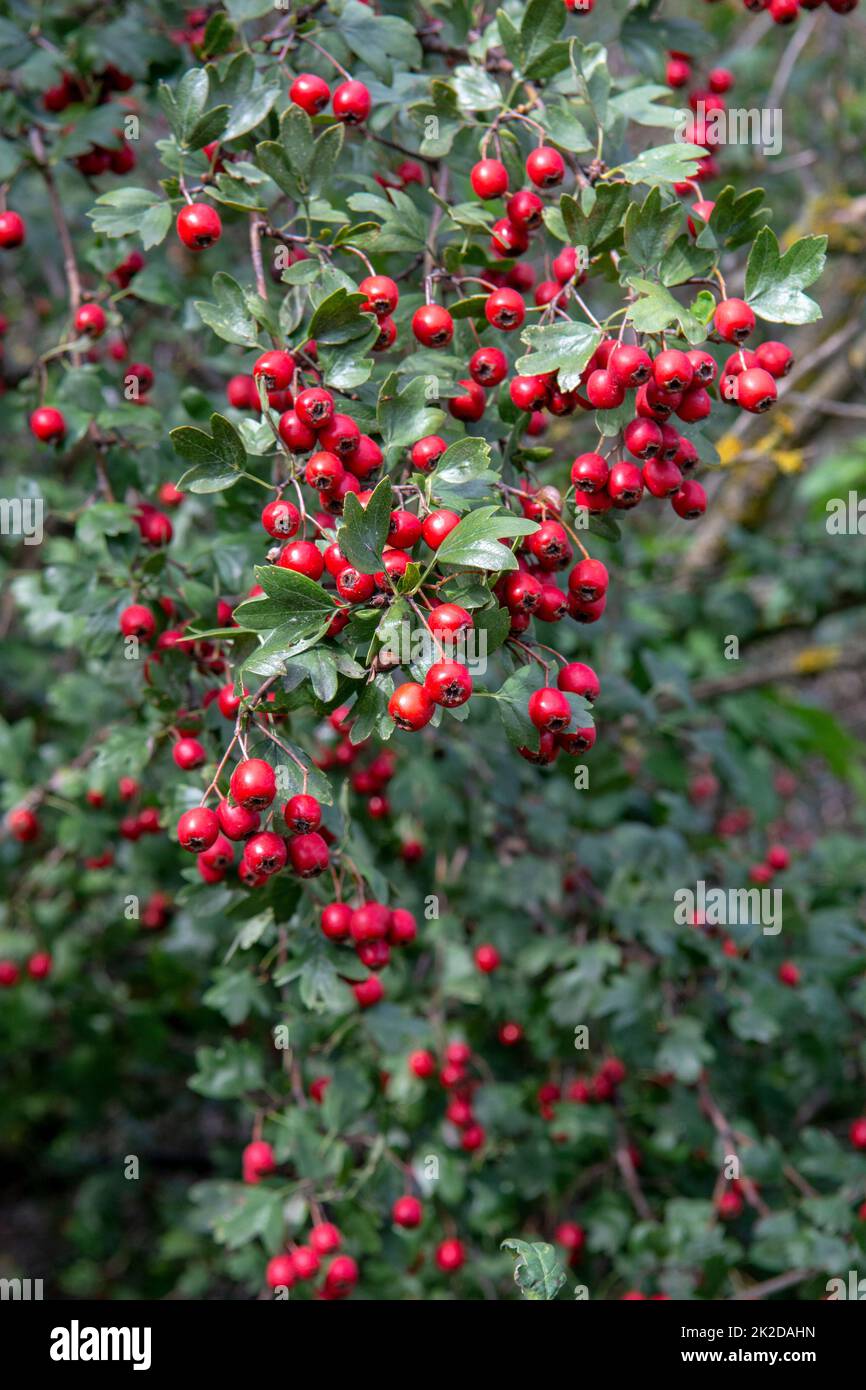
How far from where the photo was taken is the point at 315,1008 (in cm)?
202

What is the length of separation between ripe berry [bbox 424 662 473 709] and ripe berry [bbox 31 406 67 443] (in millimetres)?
1233

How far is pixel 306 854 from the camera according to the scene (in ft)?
5.57

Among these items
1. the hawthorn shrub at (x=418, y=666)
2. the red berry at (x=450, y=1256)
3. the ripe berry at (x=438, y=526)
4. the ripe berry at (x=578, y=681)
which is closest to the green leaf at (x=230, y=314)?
the hawthorn shrub at (x=418, y=666)

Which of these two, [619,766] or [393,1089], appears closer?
[393,1089]

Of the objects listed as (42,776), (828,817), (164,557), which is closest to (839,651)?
(828,817)

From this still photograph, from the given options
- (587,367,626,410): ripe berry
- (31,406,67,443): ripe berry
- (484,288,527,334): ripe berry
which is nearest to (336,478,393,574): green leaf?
(587,367,626,410): ripe berry

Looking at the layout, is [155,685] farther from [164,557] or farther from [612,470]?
[612,470]

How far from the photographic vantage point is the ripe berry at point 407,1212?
2.55 metres

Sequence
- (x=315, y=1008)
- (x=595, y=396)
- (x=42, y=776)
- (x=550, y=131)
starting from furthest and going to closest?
(x=42, y=776) → (x=315, y=1008) → (x=550, y=131) → (x=595, y=396)

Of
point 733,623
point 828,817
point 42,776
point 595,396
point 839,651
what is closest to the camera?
point 595,396

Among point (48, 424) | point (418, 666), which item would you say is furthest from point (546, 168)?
point (48, 424)

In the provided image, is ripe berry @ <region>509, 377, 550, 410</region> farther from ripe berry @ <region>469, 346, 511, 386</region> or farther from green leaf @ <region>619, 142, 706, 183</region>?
green leaf @ <region>619, 142, 706, 183</region>

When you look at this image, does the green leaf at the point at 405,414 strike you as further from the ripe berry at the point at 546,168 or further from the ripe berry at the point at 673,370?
the ripe berry at the point at 546,168
